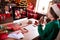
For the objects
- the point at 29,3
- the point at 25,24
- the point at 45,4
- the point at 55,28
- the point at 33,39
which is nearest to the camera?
the point at 55,28

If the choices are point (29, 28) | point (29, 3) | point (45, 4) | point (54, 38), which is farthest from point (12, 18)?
point (45, 4)

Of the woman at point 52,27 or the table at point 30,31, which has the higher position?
the woman at point 52,27

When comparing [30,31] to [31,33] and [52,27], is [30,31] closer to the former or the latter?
[31,33]

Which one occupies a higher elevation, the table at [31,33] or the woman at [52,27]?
the woman at [52,27]

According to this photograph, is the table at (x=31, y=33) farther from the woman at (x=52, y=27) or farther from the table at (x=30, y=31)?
the woman at (x=52, y=27)

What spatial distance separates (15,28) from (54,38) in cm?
62

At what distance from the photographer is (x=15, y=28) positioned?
2.26m

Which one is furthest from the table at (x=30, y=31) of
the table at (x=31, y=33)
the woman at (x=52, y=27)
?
the woman at (x=52, y=27)

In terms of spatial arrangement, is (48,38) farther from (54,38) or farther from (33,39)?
(33,39)

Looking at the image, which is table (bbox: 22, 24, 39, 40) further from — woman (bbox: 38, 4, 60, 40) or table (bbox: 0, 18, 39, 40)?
woman (bbox: 38, 4, 60, 40)

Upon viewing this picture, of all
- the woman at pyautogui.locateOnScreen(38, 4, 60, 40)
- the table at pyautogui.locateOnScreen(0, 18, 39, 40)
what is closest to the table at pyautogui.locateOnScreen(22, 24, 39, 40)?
the table at pyautogui.locateOnScreen(0, 18, 39, 40)

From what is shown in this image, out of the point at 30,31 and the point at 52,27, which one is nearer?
the point at 52,27

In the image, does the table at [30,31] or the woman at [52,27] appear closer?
the woman at [52,27]

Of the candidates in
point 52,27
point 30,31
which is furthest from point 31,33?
point 52,27
